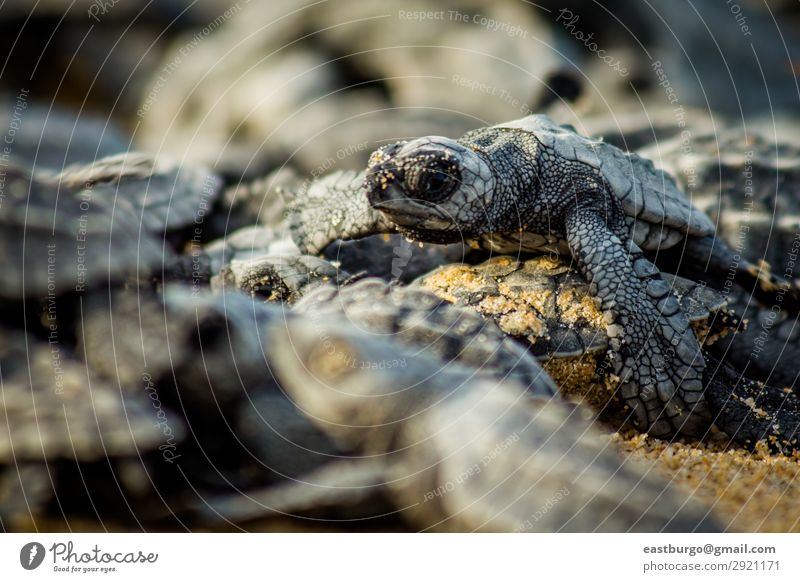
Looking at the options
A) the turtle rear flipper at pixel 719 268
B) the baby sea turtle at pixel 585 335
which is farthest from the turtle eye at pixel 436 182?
the turtle rear flipper at pixel 719 268

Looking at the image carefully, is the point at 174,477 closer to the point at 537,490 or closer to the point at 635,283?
the point at 537,490

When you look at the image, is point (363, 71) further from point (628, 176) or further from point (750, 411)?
point (750, 411)

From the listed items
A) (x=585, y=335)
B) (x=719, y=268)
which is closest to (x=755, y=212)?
(x=719, y=268)

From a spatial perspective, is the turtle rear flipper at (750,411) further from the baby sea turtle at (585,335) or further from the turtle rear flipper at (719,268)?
the turtle rear flipper at (719,268)

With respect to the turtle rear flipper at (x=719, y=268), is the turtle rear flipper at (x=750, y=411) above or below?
below

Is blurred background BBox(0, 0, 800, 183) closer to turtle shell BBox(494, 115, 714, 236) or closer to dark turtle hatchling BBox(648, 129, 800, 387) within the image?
dark turtle hatchling BBox(648, 129, 800, 387)

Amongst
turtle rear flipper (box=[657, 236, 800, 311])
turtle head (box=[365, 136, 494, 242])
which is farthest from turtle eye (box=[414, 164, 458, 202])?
turtle rear flipper (box=[657, 236, 800, 311])
